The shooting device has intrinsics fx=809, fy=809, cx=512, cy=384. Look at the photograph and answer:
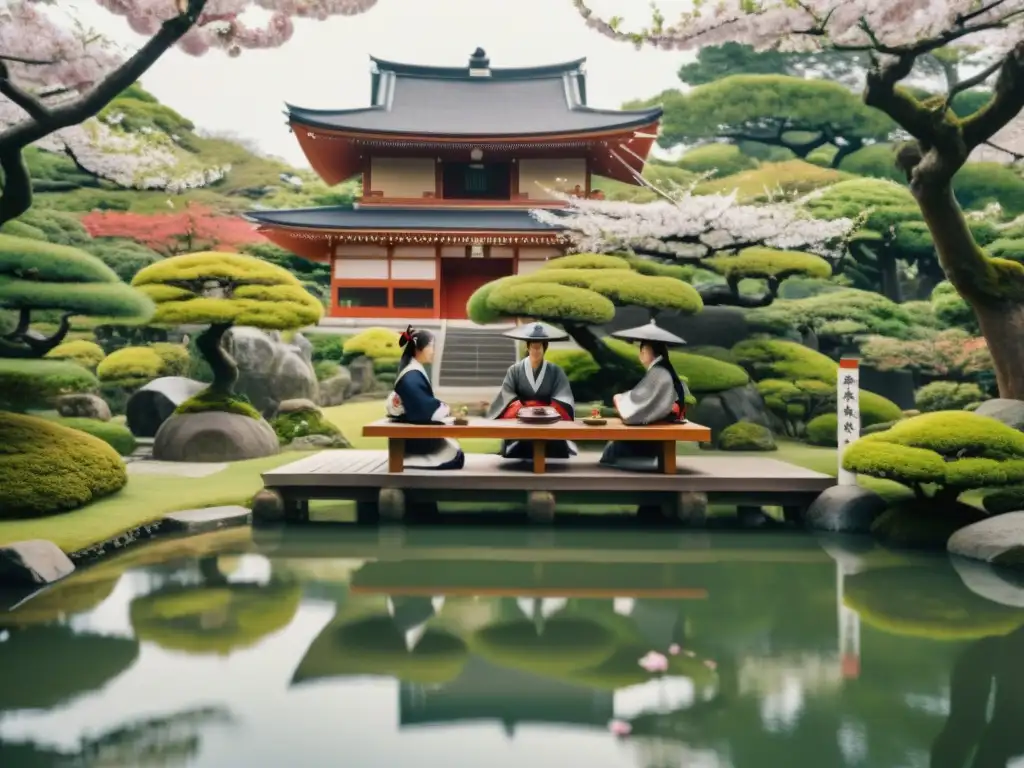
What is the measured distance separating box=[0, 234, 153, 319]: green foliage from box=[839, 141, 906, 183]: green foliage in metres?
22.7

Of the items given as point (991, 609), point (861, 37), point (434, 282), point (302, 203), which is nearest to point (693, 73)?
point (302, 203)

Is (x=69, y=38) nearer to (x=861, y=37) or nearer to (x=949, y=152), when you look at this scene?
(x=861, y=37)

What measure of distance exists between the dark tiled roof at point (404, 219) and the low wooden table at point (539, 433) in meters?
12.2

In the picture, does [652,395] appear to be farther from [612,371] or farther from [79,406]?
[79,406]

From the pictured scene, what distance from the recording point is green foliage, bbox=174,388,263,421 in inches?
417

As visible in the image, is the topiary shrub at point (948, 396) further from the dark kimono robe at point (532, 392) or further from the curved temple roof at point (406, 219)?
the curved temple roof at point (406, 219)

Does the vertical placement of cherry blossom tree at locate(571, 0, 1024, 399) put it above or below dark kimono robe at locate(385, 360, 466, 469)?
above

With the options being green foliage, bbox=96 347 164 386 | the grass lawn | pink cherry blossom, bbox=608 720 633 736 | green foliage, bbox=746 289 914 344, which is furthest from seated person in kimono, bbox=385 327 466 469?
green foliage, bbox=96 347 164 386

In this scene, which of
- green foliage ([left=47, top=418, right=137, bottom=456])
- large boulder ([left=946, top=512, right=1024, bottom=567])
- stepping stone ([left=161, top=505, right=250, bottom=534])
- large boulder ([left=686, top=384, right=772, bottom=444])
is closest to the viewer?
large boulder ([left=946, top=512, right=1024, bottom=567])

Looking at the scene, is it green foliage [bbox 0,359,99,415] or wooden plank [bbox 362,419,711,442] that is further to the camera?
wooden plank [bbox 362,419,711,442]

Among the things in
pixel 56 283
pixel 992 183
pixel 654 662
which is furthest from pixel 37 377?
pixel 992 183

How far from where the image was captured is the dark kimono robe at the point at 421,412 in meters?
7.38

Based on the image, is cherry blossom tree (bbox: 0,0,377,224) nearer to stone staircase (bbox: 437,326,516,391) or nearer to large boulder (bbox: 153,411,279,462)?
large boulder (bbox: 153,411,279,462)

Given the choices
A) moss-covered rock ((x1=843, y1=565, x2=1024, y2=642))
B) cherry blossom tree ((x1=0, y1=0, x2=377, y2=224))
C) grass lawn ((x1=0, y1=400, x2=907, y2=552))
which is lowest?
moss-covered rock ((x1=843, y1=565, x2=1024, y2=642))
